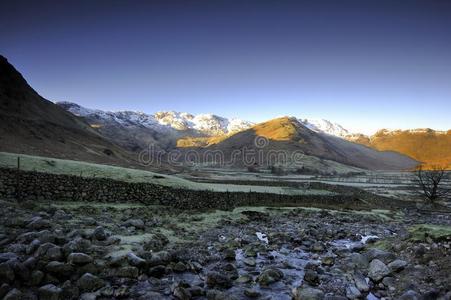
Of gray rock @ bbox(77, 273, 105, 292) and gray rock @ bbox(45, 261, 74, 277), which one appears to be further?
gray rock @ bbox(45, 261, 74, 277)

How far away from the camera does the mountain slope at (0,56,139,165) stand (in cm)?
6386

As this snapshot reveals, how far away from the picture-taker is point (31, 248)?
37.6 feet

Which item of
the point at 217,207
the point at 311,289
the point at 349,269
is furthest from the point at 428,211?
the point at 311,289

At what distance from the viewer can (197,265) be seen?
13312mm

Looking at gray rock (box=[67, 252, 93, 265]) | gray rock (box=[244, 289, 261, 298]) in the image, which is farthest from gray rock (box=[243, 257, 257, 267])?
gray rock (box=[67, 252, 93, 265])

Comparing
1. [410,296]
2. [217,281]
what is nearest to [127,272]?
[217,281]

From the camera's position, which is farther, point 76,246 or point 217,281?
point 76,246

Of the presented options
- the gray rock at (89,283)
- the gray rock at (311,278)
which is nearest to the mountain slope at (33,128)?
the gray rock at (89,283)

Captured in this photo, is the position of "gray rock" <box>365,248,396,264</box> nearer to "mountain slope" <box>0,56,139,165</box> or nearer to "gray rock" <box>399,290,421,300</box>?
"gray rock" <box>399,290,421,300</box>

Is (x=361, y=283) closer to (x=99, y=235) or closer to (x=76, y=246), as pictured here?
(x=76, y=246)

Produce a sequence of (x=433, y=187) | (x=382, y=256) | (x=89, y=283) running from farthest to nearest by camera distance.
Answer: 1. (x=433, y=187)
2. (x=382, y=256)
3. (x=89, y=283)

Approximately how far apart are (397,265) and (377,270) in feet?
2.89

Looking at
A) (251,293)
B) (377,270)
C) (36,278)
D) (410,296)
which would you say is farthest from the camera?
(377,270)

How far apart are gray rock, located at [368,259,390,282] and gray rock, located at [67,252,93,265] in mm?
10722
